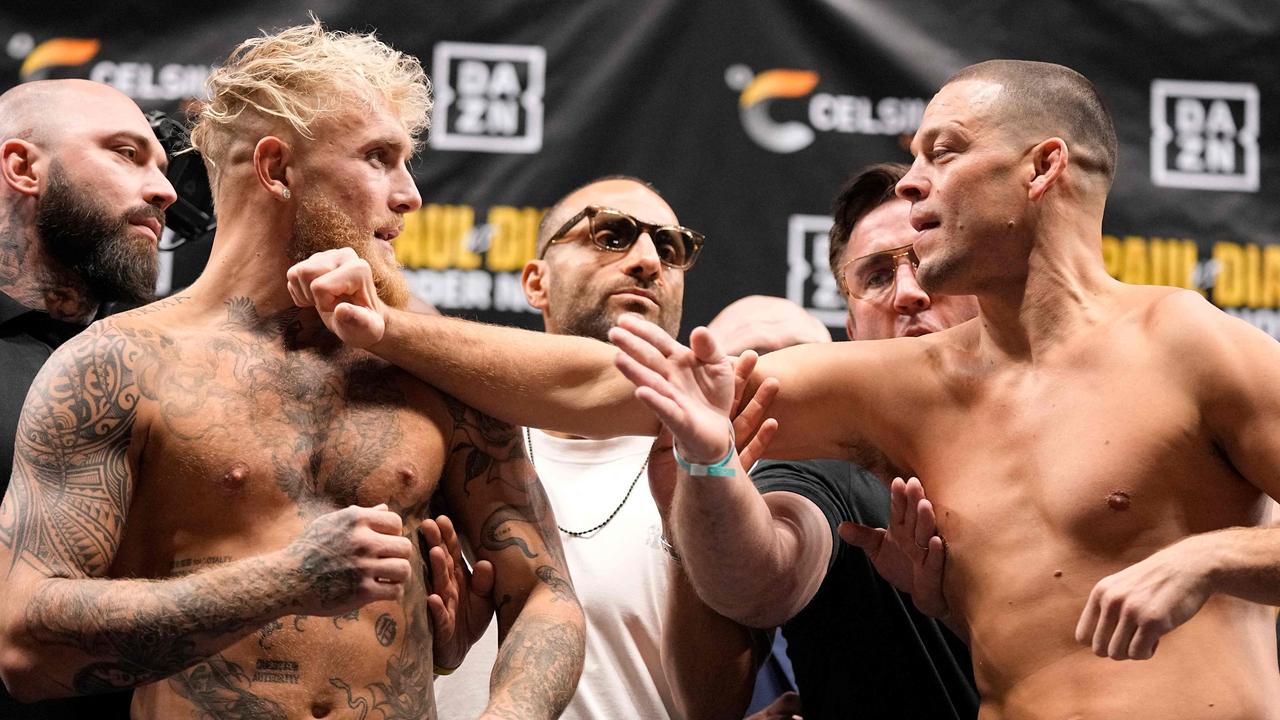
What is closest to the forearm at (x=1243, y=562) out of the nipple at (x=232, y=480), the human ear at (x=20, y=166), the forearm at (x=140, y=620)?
the forearm at (x=140, y=620)

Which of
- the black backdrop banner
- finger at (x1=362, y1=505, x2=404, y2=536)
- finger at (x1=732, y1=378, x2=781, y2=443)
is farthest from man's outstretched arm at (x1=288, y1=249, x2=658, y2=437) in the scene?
the black backdrop banner

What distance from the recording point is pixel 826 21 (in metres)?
4.23

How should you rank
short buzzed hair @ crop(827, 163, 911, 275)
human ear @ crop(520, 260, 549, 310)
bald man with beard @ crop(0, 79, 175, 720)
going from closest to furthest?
1. bald man with beard @ crop(0, 79, 175, 720)
2. short buzzed hair @ crop(827, 163, 911, 275)
3. human ear @ crop(520, 260, 549, 310)

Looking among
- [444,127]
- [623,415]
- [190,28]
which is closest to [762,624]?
[623,415]

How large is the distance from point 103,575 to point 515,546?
67 centimetres

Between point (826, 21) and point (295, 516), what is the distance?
2.49m

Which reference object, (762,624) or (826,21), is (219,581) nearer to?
(762,624)

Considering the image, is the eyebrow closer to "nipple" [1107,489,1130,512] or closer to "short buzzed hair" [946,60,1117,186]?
"short buzzed hair" [946,60,1117,186]

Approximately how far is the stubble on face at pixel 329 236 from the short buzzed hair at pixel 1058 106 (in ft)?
3.89

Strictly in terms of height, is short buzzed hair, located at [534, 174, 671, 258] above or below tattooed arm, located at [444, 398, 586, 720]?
above

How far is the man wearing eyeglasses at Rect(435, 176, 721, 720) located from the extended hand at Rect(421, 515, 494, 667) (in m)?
0.02

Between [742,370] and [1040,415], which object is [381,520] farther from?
[1040,415]

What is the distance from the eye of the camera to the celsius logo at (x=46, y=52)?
13.4 feet

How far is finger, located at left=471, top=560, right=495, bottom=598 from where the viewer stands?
252 centimetres
